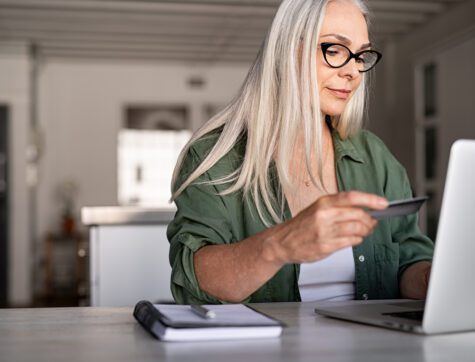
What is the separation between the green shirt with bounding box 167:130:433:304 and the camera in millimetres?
1602

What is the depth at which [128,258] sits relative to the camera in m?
3.19

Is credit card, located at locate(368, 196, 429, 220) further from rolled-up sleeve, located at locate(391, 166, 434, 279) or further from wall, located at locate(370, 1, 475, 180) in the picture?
wall, located at locate(370, 1, 475, 180)

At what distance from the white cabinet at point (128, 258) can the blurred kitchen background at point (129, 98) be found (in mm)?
2785

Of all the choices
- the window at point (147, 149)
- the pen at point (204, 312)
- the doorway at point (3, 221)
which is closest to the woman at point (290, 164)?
the pen at point (204, 312)

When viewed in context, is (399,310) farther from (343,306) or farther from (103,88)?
(103,88)

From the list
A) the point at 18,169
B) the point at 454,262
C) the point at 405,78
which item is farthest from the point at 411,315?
the point at 18,169

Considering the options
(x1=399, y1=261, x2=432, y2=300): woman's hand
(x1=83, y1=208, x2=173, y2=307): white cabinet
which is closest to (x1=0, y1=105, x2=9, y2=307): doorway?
(x1=83, y1=208, x2=173, y2=307): white cabinet

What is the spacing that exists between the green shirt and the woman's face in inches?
8.0

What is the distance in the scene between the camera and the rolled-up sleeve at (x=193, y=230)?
5.09ft

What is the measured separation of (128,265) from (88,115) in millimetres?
7352

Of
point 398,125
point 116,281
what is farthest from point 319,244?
point 398,125

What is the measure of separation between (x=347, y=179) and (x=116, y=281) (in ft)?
5.00

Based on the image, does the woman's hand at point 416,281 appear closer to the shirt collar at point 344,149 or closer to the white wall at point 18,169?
the shirt collar at point 344,149

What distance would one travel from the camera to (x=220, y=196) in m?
1.71
